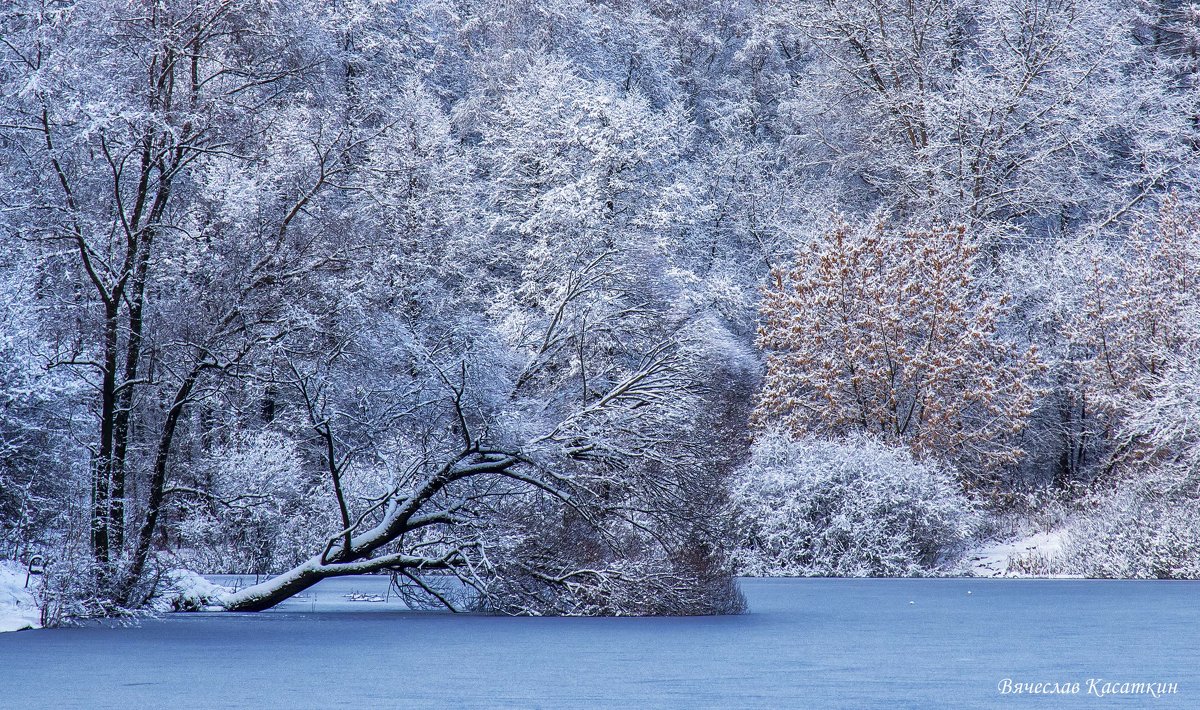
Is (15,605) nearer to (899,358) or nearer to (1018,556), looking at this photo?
(1018,556)

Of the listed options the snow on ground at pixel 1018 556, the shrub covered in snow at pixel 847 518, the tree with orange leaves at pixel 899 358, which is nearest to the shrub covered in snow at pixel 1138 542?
the snow on ground at pixel 1018 556

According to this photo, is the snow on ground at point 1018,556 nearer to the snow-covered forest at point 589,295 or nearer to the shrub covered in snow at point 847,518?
the snow-covered forest at point 589,295

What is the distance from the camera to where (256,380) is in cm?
1564

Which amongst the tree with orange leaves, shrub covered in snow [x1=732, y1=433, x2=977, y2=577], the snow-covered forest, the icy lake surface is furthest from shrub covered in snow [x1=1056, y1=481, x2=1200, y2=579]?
the icy lake surface

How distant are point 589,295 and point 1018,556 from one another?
32.6 ft

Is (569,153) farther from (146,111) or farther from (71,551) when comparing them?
(71,551)

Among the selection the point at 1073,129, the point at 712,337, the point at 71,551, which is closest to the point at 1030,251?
the point at 1073,129

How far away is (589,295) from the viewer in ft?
99.3

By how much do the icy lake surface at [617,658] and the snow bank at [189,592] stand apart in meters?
0.48

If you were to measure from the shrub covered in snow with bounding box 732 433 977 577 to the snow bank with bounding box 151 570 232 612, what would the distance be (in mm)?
9862

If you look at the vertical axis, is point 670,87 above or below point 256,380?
above

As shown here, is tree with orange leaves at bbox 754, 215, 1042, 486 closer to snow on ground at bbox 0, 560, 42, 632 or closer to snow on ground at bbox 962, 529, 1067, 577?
snow on ground at bbox 962, 529, 1067, 577

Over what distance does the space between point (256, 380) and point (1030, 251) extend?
23.6 meters

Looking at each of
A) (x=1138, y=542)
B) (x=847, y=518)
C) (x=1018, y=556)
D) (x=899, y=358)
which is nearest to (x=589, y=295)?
(x=899, y=358)
